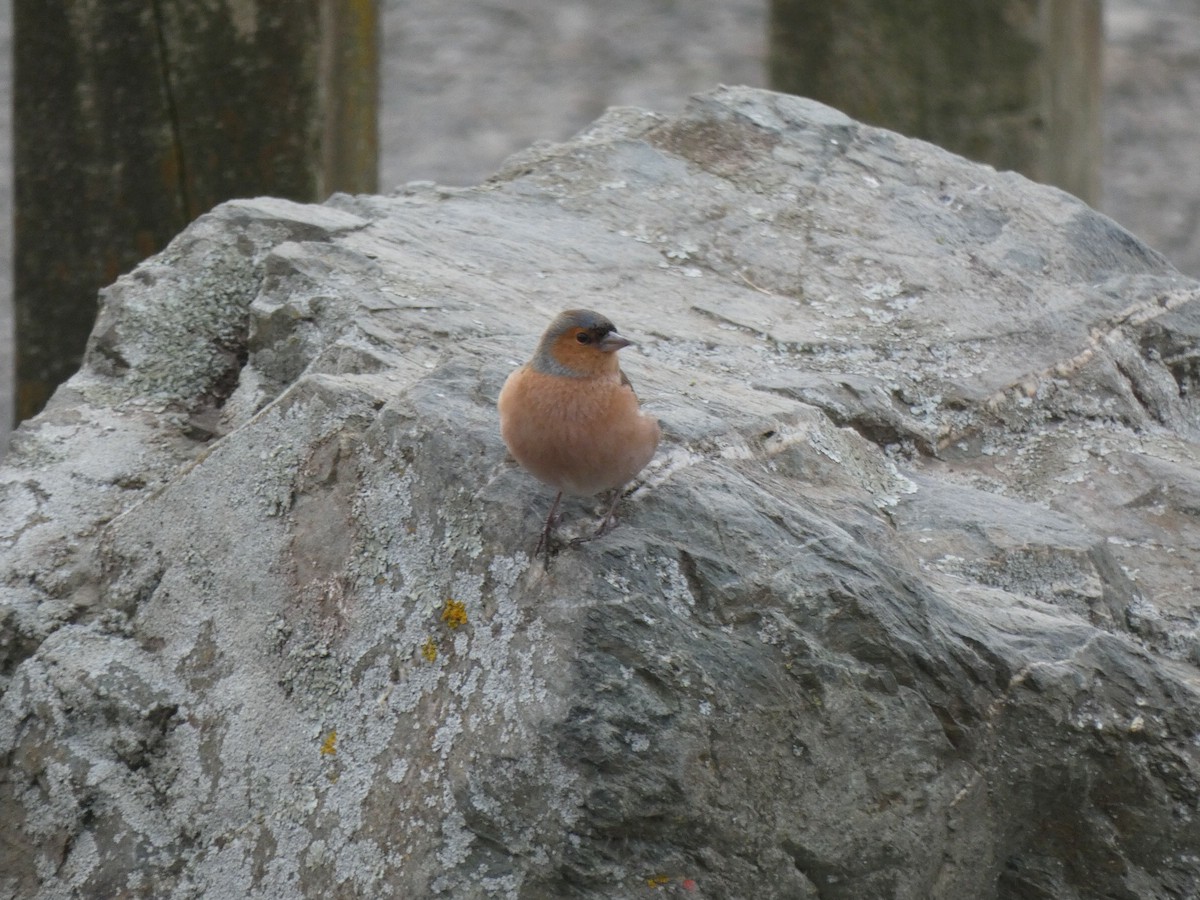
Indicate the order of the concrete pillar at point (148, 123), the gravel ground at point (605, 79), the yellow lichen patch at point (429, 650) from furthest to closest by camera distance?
the gravel ground at point (605, 79) → the concrete pillar at point (148, 123) → the yellow lichen patch at point (429, 650)

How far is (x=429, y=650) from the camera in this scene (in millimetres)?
2951

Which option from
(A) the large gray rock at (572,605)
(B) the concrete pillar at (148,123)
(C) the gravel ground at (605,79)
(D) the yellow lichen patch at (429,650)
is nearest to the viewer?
(A) the large gray rock at (572,605)

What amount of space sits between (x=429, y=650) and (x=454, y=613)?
0.09 meters

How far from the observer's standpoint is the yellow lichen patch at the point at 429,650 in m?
2.94

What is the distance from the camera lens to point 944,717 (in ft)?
9.84

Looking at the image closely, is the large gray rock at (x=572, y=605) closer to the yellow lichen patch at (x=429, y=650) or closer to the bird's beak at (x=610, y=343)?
the yellow lichen patch at (x=429, y=650)

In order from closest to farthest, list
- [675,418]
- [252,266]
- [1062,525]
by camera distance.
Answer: [675,418], [1062,525], [252,266]

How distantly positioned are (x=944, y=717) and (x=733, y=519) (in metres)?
0.57

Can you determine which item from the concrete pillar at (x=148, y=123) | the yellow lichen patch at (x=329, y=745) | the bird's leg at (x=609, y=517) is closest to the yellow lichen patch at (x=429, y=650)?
the yellow lichen patch at (x=329, y=745)

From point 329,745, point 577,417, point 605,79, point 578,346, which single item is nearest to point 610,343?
point 578,346

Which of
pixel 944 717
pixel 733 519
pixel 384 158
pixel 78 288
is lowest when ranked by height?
pixel 384 158

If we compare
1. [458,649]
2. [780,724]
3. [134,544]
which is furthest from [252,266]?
[780,724]

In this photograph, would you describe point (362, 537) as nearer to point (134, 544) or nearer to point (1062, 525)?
point (134, 544)

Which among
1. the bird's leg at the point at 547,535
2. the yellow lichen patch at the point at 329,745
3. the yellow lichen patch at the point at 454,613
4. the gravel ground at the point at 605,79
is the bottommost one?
the gravel ground at the point at 605,79
